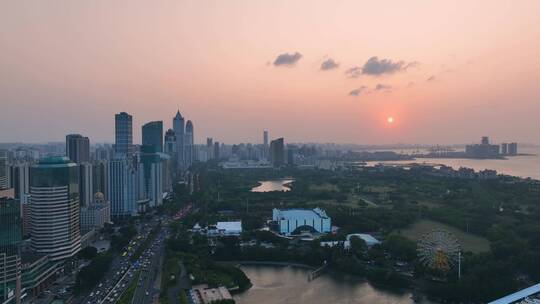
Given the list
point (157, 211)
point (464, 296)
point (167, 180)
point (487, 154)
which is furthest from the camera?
point (487, 154)

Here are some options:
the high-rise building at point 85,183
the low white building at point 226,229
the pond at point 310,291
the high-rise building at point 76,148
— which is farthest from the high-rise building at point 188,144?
the pond at point 310,291

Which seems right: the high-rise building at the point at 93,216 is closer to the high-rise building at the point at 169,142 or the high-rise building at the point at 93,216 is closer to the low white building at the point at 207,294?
the low white building at the point at 207,294

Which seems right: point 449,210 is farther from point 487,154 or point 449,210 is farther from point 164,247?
point 487,154

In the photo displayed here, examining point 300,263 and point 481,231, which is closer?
point 300,263

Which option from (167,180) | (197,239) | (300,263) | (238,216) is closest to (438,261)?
(300,263)

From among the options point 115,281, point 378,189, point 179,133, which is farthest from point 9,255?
point 179,133

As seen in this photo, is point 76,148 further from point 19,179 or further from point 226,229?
point 226,229

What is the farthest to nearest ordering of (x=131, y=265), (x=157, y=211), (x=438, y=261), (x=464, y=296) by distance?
1. (x=157, y=211)
2. (x=131, y=265)
3. (x=438, y=261)
4. (x=464, y=296)

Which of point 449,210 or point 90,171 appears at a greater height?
point 90,171
